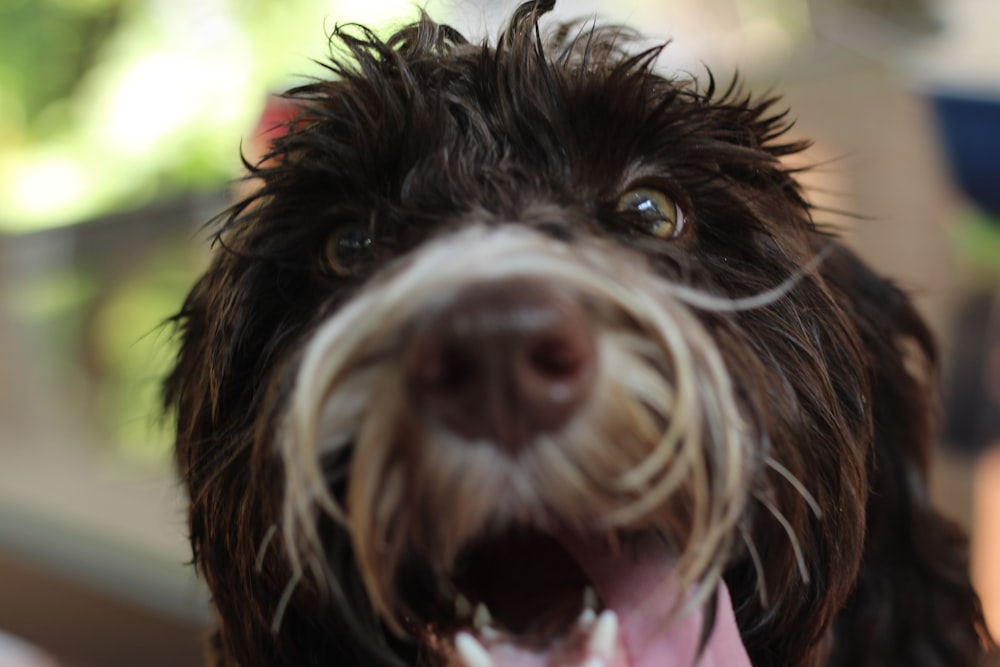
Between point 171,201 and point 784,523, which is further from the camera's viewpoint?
point 171,201

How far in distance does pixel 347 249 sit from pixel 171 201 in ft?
16.9

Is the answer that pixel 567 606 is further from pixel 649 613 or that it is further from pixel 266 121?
pixel 266 121

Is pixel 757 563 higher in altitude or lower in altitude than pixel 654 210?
lower

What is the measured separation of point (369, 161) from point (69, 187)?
18.1ft

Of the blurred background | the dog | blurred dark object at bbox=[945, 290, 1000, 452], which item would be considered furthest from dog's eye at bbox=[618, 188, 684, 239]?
blurred dark object at bbox=[945, 290, 1000, 452]

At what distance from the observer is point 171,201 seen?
6.06 meters

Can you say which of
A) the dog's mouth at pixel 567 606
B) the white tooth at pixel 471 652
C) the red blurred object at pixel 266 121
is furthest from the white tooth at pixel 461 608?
the red blurred object at pixel 266 121

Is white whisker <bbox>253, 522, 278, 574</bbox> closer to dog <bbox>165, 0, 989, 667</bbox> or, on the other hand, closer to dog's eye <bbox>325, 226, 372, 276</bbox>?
dog <bbox>165, 0, 989, 667</bbox>

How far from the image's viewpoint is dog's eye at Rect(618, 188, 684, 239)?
1.30 metres

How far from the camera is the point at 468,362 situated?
2.88 ft

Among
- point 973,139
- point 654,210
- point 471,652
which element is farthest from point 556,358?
point 973,139

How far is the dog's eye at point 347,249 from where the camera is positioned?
4.25 feet

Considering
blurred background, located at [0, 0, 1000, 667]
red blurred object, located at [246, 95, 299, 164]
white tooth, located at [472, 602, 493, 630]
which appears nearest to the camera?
white tooth, located at [472, 602, 493, 630]

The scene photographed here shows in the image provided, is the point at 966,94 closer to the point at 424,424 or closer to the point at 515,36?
the point at 515,36
